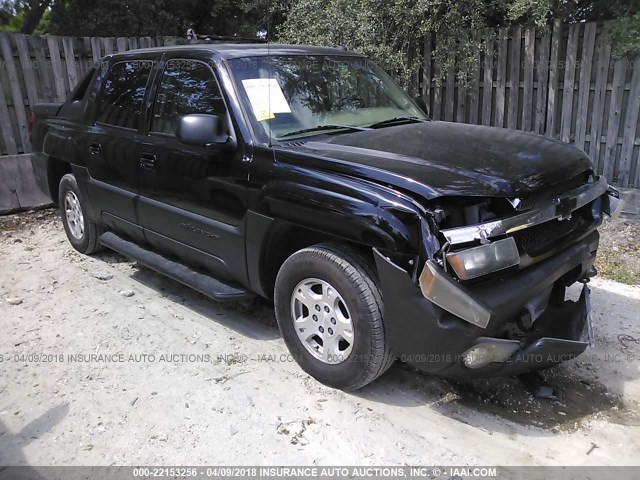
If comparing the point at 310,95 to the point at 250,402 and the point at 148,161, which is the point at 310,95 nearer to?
the point at 148,161

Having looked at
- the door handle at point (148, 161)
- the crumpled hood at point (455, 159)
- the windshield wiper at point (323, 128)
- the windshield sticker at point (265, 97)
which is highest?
the windshield sticker at point (265, 97)

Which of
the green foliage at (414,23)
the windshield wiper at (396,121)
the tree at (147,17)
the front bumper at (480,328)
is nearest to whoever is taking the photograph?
the front bumper at (480,328)

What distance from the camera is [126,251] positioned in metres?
4.81

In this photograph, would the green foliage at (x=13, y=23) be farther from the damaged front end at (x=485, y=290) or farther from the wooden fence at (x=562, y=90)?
the damaged front end at (x=485, y=290)

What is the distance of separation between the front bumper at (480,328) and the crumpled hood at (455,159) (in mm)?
455

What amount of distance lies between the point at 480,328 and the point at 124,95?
365 cm

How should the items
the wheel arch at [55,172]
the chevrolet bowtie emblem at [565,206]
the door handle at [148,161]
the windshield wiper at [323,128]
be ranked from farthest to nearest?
1. the wheel arch at [55,172]
2. the door handle at [148,161]
3. the windshield wiper at [323,128]
4. the chevrolet bowtie emblem at [565,206]

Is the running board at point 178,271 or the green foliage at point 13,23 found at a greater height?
the green foliage at point 13,23

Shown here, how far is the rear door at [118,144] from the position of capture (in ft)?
14.9

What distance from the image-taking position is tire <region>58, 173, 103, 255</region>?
5.57m

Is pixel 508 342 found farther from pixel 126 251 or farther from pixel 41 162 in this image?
pixel 41 162

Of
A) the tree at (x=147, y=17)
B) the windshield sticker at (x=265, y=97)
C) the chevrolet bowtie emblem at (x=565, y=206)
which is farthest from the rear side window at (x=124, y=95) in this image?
the tree at (x=147, y=17)

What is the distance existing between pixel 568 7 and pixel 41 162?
6802 millimetres

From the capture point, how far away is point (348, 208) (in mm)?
2939
